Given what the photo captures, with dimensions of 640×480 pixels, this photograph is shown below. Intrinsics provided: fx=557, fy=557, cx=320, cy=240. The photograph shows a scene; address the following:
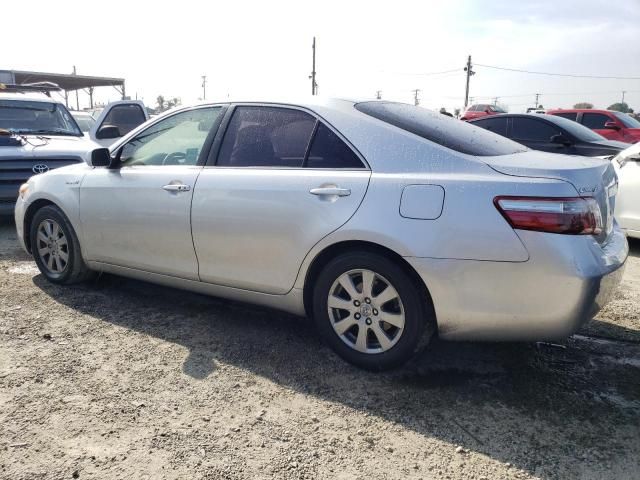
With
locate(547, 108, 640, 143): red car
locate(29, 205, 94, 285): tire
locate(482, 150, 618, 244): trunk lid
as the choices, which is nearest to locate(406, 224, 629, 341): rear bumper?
locate(482, 150, 618, 244): trunk lid

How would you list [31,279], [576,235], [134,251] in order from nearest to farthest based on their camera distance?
[576,235] → [134,251] → [31,279]

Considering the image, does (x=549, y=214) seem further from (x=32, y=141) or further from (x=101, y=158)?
(x=32, y=141)

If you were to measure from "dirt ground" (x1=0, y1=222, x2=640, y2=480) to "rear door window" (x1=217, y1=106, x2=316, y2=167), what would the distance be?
45.9 inches

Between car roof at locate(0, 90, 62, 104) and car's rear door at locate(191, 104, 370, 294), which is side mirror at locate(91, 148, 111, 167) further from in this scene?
car roof at locate(0, 90, 62, 104)

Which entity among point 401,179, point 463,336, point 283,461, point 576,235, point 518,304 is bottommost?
point 283,461

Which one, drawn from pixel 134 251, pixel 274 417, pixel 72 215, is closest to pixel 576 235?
pixel 274 417

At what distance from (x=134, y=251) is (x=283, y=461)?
2.21m

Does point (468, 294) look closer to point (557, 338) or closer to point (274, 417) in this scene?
point (557, 338)

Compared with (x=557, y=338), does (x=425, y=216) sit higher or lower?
higher

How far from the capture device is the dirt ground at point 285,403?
7.89 feet

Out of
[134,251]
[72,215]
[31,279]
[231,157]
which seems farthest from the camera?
[31,279]

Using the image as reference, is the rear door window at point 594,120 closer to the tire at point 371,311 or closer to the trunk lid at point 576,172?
the trunk lid at point 576,172

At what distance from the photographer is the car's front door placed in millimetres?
3764

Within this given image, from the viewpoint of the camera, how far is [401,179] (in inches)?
117
